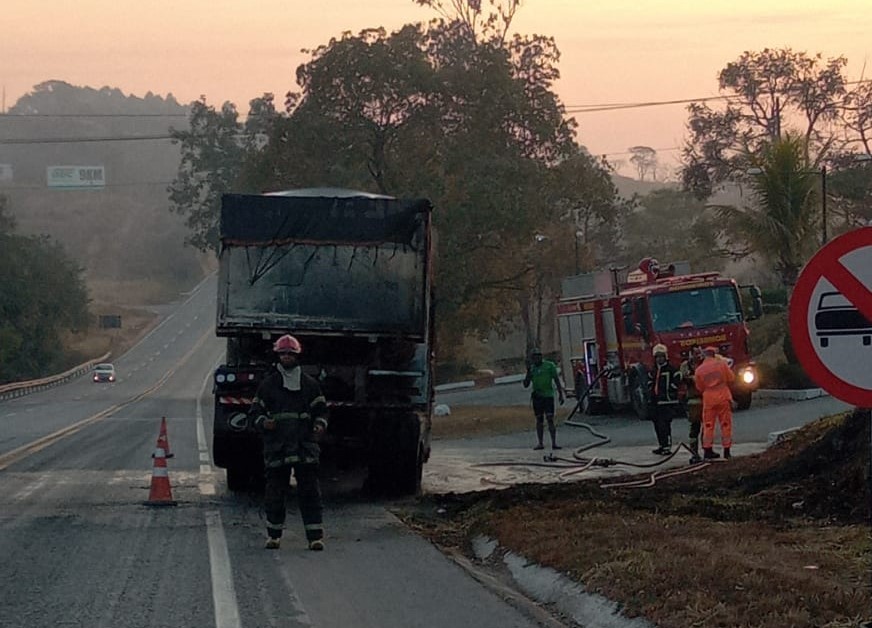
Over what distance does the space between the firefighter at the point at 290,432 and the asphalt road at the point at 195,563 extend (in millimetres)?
395

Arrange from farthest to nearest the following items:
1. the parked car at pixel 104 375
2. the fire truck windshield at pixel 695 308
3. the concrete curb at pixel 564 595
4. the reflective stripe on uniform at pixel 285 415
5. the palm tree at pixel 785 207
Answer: the parked car at pixel 104 375 → the palm tree at pixel 785 207 → the fire truck windshield at pixel 695 308 → the reflective stripe on uniform at pixel 285 415 → the concrete curb at pixel 564 595

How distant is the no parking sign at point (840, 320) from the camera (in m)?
5.88

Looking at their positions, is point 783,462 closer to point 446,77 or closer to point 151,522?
point 151,522

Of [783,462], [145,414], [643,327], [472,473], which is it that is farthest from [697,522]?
[145,414]

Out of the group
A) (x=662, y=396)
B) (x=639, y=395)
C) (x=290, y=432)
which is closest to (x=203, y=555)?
(x=290, y=432)

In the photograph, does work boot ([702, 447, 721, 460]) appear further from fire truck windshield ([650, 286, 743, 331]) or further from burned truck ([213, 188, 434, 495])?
fire truck windshield ([650, 286, 743, 331])

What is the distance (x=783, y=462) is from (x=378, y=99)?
30.7 metres

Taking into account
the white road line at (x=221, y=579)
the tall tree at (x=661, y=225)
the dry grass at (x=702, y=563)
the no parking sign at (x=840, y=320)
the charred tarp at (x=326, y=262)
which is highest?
the tall tree at (x=661, y=225)

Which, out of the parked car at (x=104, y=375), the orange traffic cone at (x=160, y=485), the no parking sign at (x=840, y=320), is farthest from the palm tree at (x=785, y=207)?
the parked car at (x=104, y=375)

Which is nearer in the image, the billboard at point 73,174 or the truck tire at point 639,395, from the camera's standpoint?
the truck tire at point 639,395

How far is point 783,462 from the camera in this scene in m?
14.2

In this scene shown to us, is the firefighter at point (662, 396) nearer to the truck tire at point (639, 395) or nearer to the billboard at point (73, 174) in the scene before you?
the truck tire at point (639, 395)

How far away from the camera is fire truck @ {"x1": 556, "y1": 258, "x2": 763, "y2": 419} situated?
88.2ft

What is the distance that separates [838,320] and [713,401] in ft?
41.3
